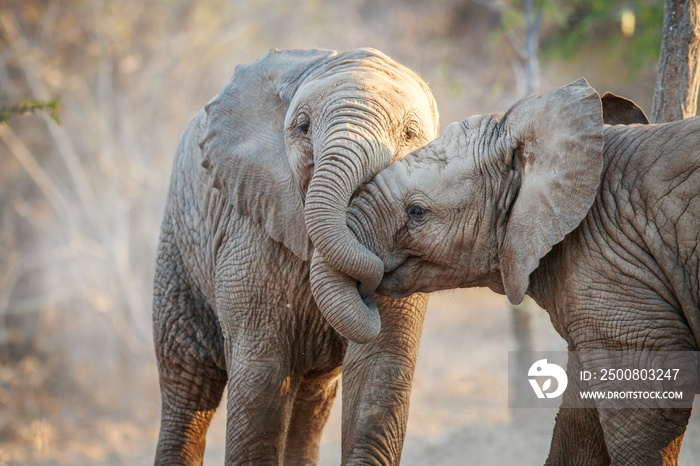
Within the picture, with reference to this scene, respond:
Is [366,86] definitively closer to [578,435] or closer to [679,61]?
[578,435]

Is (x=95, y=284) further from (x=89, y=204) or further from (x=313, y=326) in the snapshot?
(x=313, y=326)

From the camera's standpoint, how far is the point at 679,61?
17.5 feet

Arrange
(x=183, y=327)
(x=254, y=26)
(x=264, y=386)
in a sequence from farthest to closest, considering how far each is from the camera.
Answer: (x=254, y=26) → (x=183, y=327) → (x=264, y=386)

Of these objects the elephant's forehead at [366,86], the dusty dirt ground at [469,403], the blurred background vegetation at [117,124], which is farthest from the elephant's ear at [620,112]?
the blurred background vegetation at [117,124]

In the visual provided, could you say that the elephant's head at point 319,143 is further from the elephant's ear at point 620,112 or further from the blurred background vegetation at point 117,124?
the blurred background vegetation at point 117,124

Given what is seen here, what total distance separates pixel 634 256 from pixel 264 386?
6.92ft

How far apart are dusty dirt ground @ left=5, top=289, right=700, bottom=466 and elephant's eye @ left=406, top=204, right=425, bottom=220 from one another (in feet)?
14.8

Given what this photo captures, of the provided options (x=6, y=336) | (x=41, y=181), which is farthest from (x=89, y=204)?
(x=6, y=336)

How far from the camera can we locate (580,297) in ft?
12.5

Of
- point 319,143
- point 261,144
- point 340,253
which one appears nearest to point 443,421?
point 261,144

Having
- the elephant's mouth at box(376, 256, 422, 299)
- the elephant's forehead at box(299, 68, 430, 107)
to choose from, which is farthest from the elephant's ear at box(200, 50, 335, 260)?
A: the elephant's mouth at box(376, 256, 422, 299)

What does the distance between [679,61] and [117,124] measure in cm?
1107

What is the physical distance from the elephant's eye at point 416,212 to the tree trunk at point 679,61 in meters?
2.20

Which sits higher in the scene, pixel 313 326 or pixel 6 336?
pixel 6 336
